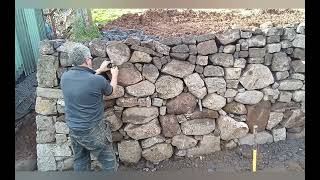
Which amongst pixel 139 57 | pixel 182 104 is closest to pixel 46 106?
pixel 139 57

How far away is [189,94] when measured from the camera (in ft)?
10.1

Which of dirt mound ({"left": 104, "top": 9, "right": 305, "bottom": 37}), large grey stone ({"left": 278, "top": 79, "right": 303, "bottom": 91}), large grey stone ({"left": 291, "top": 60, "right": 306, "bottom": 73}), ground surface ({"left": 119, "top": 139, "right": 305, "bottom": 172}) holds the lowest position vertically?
ground surface ({"left": 119, "top": 139, "right": 305, "bottom": 172})

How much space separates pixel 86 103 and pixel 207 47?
90cm

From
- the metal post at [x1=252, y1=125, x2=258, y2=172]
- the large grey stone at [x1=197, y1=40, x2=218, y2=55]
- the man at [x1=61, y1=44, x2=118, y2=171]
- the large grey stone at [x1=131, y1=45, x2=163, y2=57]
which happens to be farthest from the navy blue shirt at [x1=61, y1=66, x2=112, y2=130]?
the metal post at [x1=252, y1=125, x2=258, y2=172]

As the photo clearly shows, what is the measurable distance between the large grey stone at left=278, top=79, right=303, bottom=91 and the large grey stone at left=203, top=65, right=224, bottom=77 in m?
0.44

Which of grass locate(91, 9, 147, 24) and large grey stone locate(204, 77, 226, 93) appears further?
large grey stone locate(204, 77, 226, 93)

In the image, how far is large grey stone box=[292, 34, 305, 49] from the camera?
116 inches

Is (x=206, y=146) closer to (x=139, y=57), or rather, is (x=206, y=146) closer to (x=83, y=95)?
(x=139, y=57)

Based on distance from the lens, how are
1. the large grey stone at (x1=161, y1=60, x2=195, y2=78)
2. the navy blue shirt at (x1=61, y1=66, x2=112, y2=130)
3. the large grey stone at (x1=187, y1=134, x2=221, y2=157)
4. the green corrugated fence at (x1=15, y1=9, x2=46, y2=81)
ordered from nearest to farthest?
1. the navy blue shirt at (x1=61, y1=66, x2=112, y2=130)
2. the green corrugated fence at (x1=15, y1=9, x2=46, y2=81)
3. the large grey stone at (x1=161, y1=60, x2=195, y2=78)
4. the large grey stone at (x1=187, y1=134, x2=221, y2=157)

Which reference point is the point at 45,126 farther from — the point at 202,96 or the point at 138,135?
the point at 202,96

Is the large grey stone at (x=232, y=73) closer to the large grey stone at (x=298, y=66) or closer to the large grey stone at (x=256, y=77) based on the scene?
the large grey stone at (x=256, y=77)

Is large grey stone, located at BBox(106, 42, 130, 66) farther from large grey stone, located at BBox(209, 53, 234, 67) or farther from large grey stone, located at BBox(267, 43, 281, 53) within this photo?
large grey stone, located at BBox(267, 43, 281, 53)

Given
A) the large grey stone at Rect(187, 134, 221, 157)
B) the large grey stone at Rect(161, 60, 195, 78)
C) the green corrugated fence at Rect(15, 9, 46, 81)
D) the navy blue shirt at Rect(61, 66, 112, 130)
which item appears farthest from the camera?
the large grey stone at Rect(187, 134, 221, 157)

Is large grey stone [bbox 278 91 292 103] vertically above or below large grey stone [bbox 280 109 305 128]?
above
